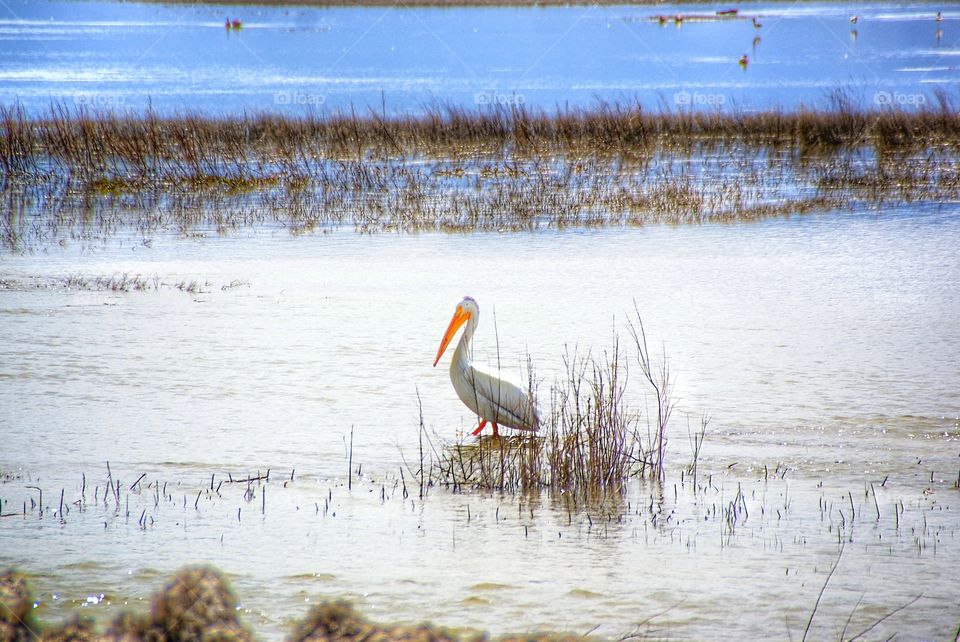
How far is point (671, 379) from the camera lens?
7.43 metres

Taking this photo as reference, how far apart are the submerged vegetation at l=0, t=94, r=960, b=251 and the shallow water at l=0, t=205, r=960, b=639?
10.2 ft

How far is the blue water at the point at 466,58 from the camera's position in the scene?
39938mm

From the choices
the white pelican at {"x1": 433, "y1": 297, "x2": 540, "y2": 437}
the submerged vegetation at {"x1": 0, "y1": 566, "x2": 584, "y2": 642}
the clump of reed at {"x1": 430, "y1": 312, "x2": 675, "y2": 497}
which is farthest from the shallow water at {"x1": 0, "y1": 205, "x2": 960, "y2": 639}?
the submerged vegetation at {"x1": 0, "y1": 566, "x2": 584, "y2": 642}

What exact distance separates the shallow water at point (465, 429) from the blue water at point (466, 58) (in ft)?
43.9

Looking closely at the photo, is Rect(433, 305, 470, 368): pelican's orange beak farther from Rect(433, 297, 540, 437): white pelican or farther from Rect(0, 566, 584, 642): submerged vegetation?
Rect(0, 566, 584, 642): submerged vegetation

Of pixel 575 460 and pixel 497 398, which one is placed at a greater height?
pixel 497 398

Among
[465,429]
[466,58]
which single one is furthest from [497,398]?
[466,58]

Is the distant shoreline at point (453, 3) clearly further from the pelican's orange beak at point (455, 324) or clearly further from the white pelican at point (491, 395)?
the white pelican at point (491, 395)

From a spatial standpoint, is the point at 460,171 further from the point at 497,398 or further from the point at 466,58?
the point at 466,58

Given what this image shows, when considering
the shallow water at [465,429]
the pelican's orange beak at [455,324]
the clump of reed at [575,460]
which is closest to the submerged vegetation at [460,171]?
the shallow water at [465,429]

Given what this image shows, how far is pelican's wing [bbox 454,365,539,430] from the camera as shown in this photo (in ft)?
20.4

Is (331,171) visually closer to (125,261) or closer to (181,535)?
(125,261)

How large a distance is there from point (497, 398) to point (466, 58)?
62.1 metres

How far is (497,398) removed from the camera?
6.25 metres
